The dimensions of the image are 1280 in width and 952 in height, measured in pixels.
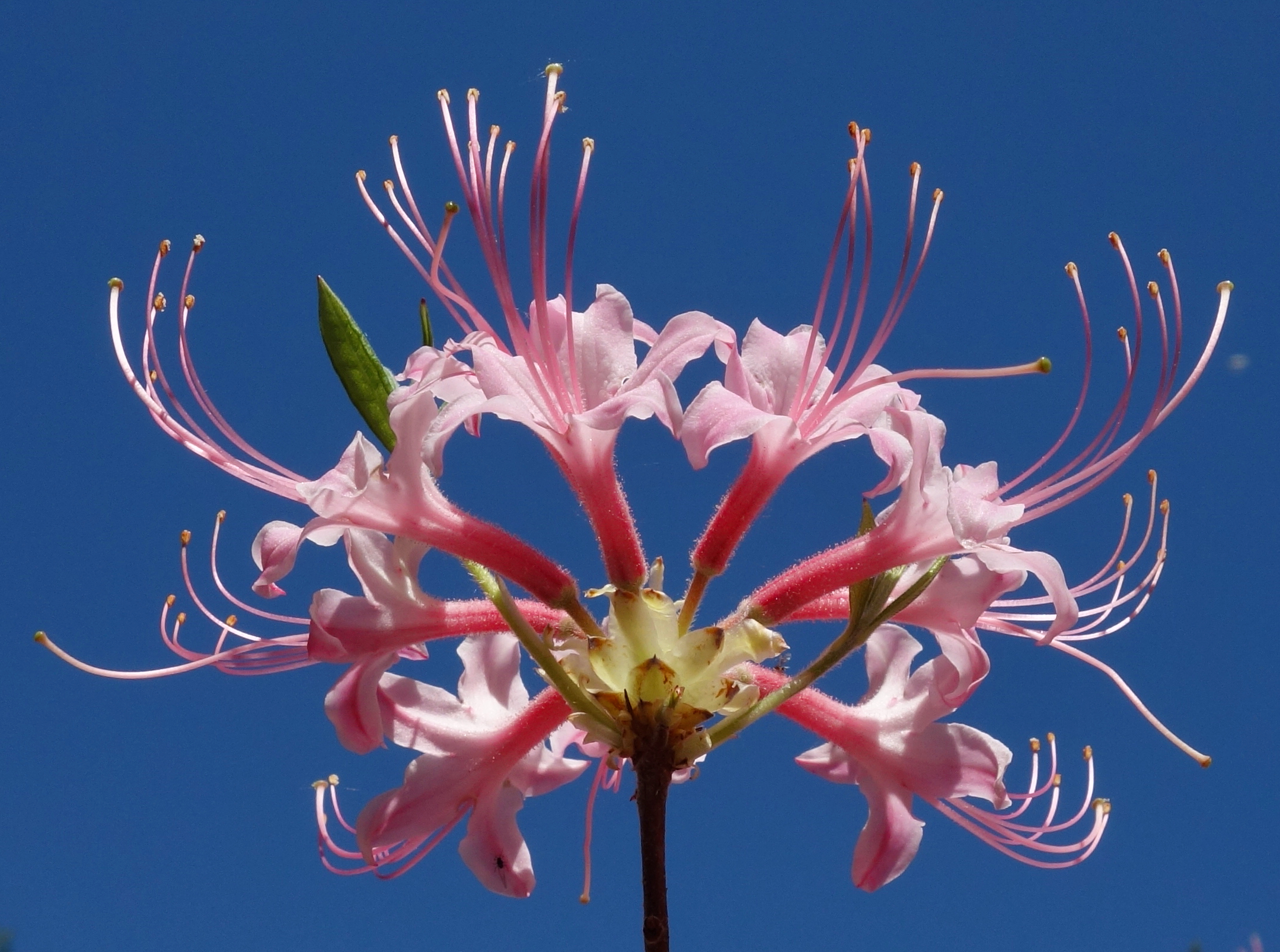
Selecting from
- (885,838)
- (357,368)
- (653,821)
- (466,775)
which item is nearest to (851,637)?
(653,821)

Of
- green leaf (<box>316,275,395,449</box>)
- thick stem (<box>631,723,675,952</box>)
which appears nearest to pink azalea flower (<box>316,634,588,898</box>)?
thick stem (<box>631,723,675,952</box>)

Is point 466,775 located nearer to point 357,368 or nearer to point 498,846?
point 498,846

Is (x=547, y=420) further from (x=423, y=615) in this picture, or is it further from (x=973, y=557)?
(x=973, y=557)

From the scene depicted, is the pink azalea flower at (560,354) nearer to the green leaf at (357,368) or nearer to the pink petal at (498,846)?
the green leaf at (357,368)

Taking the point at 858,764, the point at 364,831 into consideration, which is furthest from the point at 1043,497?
the point at 364,831

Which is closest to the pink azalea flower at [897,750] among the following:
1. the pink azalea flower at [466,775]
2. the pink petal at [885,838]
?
A: the pink petal at [885,838]

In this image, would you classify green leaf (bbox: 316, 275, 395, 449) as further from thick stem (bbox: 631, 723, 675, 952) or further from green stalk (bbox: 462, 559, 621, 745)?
thick stem (bbox: 631, 723, 675, 952)
